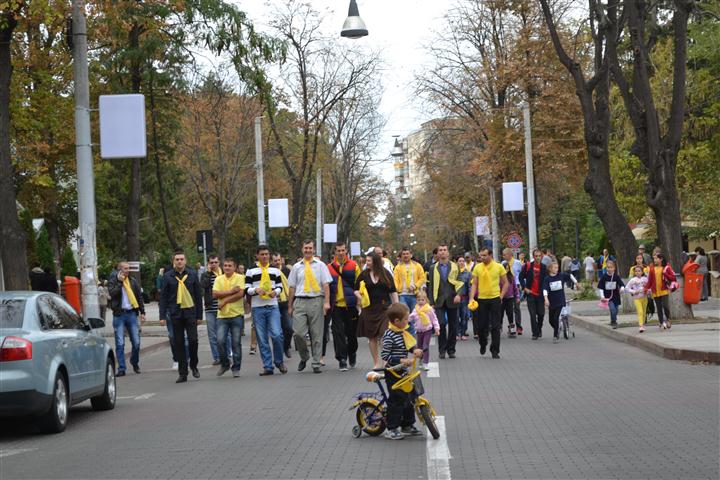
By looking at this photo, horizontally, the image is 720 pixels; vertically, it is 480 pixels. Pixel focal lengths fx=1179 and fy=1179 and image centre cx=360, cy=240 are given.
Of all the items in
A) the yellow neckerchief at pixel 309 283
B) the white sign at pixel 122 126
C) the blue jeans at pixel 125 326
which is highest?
the white sign at pixel 122 126

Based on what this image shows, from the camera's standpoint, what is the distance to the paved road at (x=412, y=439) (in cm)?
899

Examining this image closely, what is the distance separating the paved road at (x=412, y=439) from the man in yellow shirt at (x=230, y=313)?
0.58m

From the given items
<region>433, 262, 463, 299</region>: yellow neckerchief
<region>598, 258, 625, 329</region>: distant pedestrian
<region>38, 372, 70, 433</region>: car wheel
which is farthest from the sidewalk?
<region>38, 372, 70, 433</region>: car wheel

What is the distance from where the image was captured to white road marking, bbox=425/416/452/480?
8547 mm

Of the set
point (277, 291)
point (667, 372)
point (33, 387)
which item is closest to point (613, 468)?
point (33, 387)

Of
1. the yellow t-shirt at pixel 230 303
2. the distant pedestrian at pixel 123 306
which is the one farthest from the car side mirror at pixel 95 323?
the distant pedestrian at pixel 123 306

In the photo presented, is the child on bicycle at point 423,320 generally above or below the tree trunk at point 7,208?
below

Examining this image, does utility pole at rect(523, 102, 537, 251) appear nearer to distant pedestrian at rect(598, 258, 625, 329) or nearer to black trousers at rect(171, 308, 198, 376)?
distant pedestrian at rect(598, 258, 625, 329)

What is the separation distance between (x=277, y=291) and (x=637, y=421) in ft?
24.8

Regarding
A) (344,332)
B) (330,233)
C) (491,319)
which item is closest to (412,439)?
(344,332)

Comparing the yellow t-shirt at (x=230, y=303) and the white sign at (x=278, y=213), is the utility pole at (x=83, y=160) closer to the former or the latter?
the yellow t-shirt at (x=230, y=303)

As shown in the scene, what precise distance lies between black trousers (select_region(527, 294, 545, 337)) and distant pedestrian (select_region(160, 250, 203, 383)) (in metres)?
8.67

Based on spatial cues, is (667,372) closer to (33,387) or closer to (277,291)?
(277,291)

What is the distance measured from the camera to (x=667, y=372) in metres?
16.4
